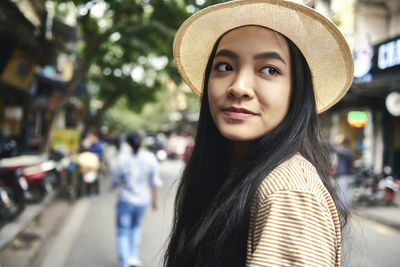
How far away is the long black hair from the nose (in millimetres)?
149

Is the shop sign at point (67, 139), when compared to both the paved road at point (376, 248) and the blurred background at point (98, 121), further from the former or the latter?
the paved road at point (376, 248)

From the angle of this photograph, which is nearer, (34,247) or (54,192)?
(34,247)

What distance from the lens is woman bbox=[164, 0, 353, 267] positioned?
743mm

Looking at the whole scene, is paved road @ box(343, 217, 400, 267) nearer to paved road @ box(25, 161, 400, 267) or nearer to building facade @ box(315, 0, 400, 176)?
paved road @ box(25, 161, 400, 267)

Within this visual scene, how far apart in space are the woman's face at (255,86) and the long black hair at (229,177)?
4 cm

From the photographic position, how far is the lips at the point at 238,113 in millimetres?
1023

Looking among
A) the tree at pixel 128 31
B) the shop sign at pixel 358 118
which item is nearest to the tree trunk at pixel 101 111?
the tree at pixel 128 31

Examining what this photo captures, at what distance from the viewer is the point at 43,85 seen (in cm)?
1284

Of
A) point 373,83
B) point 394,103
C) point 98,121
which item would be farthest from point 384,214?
point 98,121

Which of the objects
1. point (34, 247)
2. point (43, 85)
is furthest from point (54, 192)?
point (43, 85)

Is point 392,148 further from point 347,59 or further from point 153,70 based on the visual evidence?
point 347,59

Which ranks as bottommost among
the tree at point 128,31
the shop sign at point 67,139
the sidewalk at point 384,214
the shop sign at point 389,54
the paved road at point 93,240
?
the sidewalk at point 384,214

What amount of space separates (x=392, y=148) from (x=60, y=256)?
11.6 meters

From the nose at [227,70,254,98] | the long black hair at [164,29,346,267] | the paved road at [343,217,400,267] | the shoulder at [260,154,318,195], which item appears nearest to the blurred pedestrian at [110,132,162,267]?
the paved road at [343,217,400,267]
